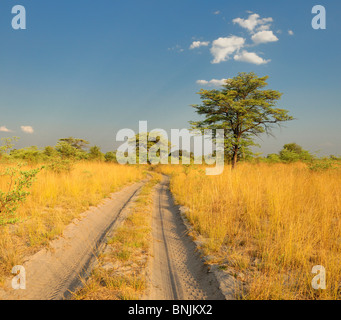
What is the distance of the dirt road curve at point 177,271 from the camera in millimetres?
2734

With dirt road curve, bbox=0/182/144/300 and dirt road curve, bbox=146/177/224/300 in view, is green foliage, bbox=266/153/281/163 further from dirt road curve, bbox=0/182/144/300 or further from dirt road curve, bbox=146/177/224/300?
dirt road curve, bbox=0/182/144/300

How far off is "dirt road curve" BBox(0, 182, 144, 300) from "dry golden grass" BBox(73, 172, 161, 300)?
12.1 inches

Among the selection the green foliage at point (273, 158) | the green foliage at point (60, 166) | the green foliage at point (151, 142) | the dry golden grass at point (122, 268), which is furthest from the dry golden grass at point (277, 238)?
the green foliage at point (151, 142)

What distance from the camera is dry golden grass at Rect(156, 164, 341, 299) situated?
8.15 ft

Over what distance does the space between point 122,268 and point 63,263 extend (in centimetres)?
135

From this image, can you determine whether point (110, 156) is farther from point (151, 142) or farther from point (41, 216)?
point (41, 216)

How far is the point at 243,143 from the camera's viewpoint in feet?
48.7

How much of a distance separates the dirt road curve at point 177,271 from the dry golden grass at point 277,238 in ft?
1.35

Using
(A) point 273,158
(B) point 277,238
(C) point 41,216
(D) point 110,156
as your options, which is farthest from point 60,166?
(D) point 110,156

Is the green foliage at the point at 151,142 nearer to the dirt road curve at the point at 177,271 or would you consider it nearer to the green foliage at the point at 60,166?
the green foliage at the point at 60,166

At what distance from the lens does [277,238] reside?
11.4ft

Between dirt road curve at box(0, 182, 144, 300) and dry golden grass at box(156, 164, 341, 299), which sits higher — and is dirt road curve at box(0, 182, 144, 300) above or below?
below

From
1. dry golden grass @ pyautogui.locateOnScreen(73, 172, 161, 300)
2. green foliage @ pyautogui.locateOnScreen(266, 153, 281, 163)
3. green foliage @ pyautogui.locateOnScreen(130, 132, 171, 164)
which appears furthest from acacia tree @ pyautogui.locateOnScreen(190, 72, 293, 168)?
green foliage @ pyautogui.locateOnScreen(130, 132, 171, 164)
